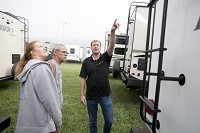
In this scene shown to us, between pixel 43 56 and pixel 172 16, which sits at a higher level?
pixel 172 16

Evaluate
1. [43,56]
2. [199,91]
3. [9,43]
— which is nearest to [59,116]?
[43,56]

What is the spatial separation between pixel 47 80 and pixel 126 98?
579 cm

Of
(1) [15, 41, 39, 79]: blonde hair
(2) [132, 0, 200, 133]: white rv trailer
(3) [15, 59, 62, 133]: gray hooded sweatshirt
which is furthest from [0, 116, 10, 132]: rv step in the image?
(2) [132, 0, 200, 133]: white rv trailer

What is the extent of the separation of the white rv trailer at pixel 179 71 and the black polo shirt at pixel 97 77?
157 centimetres

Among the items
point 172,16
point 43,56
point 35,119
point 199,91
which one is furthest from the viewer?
point 43,56

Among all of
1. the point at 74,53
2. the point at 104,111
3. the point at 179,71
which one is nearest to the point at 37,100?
the point at 179,71

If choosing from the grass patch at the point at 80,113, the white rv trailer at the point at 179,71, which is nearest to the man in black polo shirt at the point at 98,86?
the grass patch at the point at 80,113

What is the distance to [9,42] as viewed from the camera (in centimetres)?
798

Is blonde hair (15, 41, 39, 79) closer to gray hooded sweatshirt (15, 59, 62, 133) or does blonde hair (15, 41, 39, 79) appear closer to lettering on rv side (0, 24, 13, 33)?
gray hooded sweatshirt (15, 59, 62, 133)

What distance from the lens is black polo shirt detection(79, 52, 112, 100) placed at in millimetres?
3566

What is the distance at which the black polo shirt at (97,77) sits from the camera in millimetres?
3566

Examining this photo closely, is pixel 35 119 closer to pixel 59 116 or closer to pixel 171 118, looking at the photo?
pixel 59 116

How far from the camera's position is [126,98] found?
7609 millimetres

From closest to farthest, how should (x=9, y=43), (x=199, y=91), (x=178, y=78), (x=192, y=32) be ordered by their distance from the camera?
(x=199, y=91)
(x=192, y=32)
(x=178, y=78)
(x=9, y=43)
